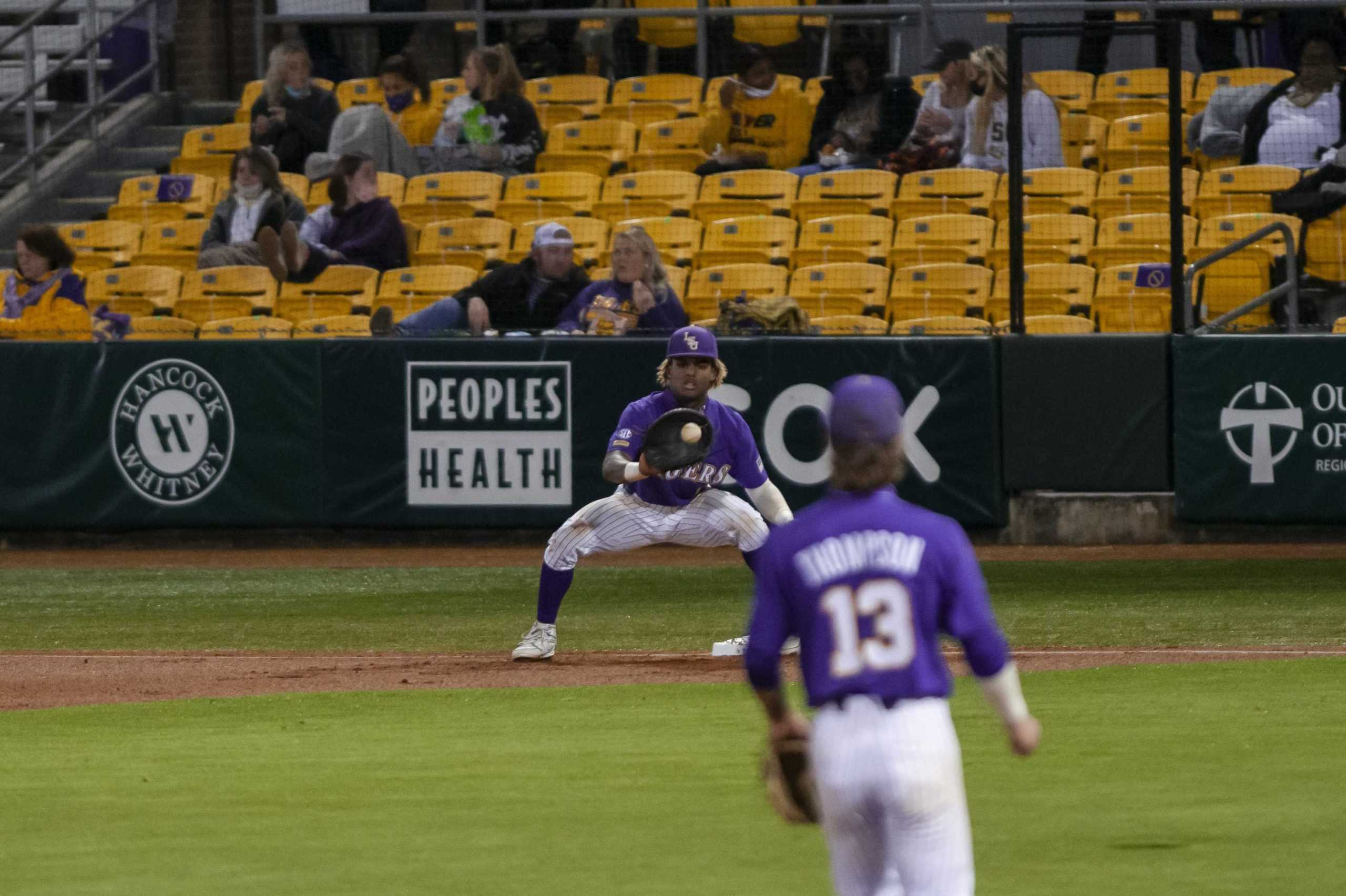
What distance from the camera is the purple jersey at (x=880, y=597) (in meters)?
4.16

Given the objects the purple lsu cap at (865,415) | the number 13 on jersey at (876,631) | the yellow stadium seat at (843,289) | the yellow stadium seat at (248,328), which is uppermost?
the yellow stadium seat at (843,289)

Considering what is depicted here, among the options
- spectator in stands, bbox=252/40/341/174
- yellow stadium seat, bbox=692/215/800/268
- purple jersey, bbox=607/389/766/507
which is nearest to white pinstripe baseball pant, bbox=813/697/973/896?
purple jersey, bbox=607/389/766/507

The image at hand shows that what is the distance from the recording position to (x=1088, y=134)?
18531 mm

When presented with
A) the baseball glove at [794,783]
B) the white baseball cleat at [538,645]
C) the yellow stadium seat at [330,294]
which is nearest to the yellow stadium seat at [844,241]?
the yellow stadium seat at [330,294]

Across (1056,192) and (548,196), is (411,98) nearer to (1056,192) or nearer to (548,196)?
(548,196)

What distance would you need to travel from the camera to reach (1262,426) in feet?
51.6

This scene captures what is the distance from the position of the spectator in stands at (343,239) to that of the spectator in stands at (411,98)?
1.89 metres

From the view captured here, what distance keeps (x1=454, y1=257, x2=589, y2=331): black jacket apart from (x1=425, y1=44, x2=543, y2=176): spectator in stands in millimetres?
3025

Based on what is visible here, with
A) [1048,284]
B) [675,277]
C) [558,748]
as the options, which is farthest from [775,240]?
[558,748]

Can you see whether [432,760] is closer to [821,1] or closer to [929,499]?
[929,499]

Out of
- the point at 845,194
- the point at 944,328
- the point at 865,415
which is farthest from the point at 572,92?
the point at 865,415

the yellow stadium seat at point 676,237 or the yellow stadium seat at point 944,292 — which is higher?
the yellow stadium seat at point 676,237

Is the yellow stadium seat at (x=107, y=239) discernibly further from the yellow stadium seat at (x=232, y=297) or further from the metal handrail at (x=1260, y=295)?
the metal handrail at (x=1260, y=295)

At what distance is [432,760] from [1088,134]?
39.5ft
